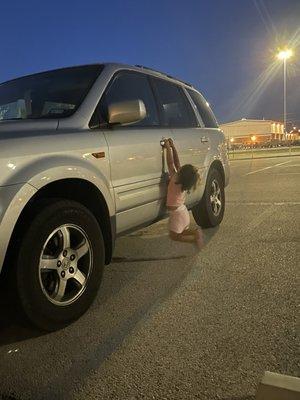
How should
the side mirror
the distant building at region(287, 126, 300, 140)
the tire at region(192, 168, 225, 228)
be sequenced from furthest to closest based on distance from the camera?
the distant building at region(287, 126, 300, 140)
the tire at region(192, 168, 225, 228)
the side mirror

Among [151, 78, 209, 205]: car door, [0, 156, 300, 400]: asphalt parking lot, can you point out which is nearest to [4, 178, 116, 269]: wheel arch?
[0, 156, 300, 400]: asphalt parking lot

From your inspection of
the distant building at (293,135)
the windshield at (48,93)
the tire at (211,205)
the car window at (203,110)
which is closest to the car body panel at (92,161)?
the windshield at (48,93)

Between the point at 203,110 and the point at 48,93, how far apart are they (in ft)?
8.52

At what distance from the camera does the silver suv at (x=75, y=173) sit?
2.84m

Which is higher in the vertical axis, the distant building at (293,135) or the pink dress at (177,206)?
the pink dress at (177,206)

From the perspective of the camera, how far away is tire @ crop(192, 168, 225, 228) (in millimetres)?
5762

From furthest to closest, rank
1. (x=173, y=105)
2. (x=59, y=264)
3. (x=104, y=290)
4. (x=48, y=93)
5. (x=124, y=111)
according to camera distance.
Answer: (x=173, y=105) → (x=48, y=93) → (x=104, y=290) → (x=124, y=111) → (x=59, y=264)

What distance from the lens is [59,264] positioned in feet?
10.2

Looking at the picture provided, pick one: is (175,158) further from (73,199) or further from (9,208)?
(9,208)

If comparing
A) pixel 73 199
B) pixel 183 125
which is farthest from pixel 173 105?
pixel 73 199

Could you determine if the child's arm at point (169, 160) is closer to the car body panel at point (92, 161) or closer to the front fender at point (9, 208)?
the car body panel at point (92, 161)

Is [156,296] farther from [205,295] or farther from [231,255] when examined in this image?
[231,255]

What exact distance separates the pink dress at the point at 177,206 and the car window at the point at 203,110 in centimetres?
172

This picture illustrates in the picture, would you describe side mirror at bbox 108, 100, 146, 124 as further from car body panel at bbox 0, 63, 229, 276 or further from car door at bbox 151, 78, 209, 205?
car door at bbox 151, 78, 209, 205
